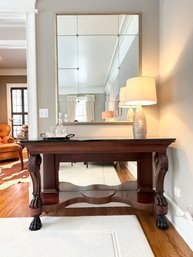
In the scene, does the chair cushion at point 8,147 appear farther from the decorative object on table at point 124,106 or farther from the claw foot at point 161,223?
the claw foot at point 161,223

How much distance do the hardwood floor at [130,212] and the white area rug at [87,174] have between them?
31 cm

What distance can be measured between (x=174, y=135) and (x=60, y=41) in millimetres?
1660

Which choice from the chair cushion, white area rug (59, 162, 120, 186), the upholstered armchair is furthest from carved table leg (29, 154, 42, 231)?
the chair cushion

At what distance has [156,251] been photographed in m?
1.66

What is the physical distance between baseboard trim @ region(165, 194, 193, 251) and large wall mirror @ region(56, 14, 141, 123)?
1.09m

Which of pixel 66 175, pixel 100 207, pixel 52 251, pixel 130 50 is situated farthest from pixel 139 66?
pixel 52 251

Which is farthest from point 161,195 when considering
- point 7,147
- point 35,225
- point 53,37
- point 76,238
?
point 7,147

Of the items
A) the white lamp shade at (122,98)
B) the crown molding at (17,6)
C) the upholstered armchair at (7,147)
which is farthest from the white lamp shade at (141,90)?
the upholstered armchair at (7,147)

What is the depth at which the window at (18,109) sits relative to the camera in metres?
7.41

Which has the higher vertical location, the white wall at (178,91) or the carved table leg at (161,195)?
the white wall at (178,91)

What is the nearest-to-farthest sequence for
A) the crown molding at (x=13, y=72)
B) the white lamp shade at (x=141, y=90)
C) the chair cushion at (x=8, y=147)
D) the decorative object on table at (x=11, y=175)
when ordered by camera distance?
the white lamp shade at (x=141, y=90) < the decorative object on table at (x=11, y=175) < the chair cushion at (x=8, y=147) < the crown molding at (x=13, y=72)

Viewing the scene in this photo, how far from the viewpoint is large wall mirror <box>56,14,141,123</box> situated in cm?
253

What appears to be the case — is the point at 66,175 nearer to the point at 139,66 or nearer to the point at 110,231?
the point at 110,231

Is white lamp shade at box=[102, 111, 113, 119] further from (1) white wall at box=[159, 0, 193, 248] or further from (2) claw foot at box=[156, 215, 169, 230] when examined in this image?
(2) claw foot at box=[156, 215, 169, 230]
